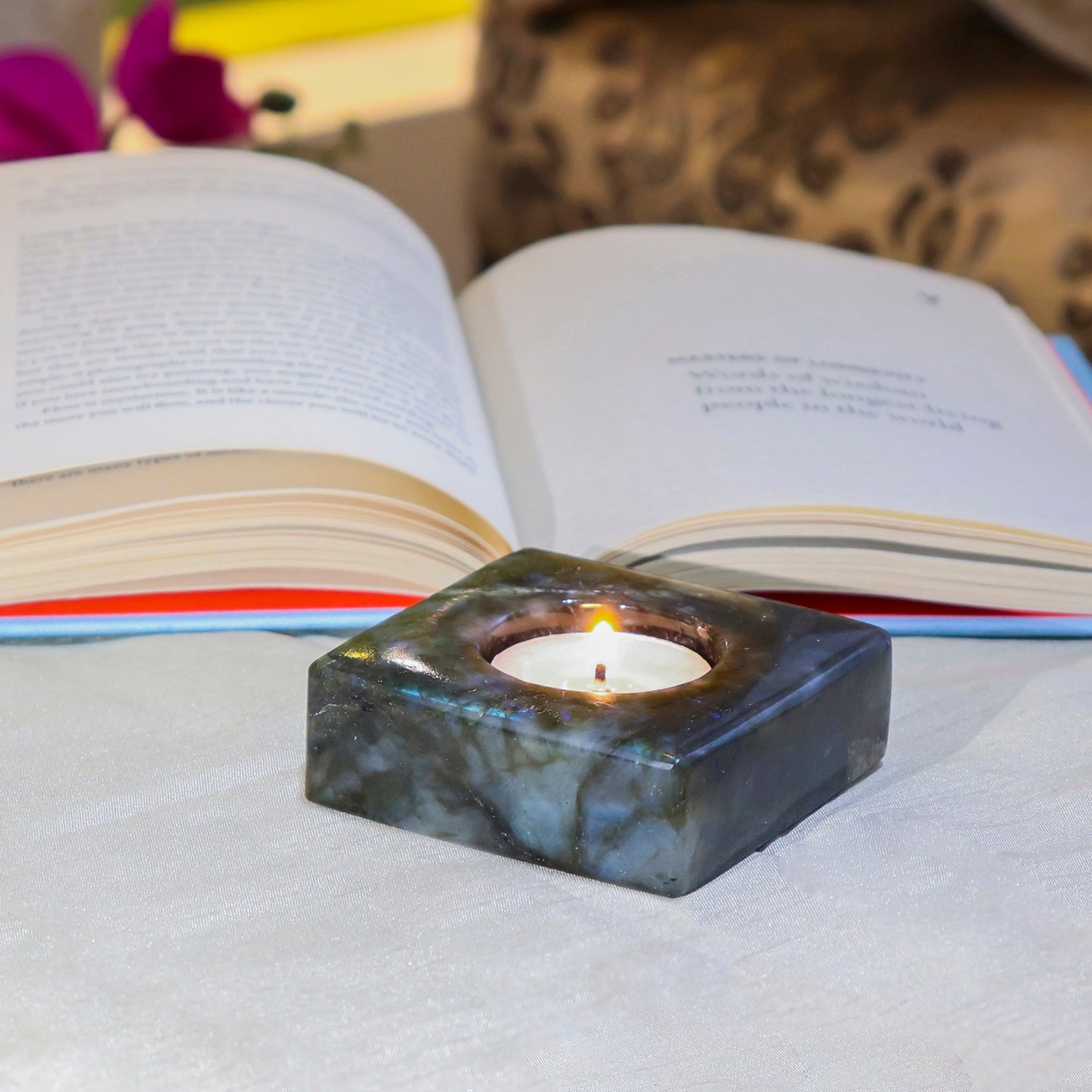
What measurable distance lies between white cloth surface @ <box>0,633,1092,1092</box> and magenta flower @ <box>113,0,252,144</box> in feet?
2.17

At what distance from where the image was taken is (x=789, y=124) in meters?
1.57

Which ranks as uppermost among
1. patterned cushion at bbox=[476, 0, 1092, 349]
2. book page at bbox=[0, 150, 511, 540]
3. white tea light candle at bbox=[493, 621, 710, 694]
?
book page at bbox=[0, 150, 511, 540]

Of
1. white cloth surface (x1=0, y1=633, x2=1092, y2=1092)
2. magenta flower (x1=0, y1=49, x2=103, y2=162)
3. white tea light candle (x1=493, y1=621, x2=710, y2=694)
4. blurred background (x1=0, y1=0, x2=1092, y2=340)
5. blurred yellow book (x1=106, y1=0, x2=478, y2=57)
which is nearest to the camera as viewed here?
white cloth surface (x1=0, y1=633, x2=1092, y2=1092)

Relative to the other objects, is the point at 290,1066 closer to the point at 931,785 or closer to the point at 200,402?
the point at 931,785

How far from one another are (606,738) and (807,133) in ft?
4.01

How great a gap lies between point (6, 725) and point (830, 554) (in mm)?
369

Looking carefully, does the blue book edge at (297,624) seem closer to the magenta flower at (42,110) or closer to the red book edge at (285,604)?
the red book edge at (285,604)

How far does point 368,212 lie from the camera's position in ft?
3.19

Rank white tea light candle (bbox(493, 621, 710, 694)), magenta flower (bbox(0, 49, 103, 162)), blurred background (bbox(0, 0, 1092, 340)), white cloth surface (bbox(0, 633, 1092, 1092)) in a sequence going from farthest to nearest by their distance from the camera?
blurred background (bbox(0, 0, 1092, 340))
magenta flower (bbox(0, 49, 103, 162))
white tea light candle (bbox(493, 621, 710, 694))
white cloth surface (bbox(0, 633, 1092, 1092))

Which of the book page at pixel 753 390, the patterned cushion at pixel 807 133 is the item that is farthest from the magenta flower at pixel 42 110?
the patterned cushion at pixel 807 133

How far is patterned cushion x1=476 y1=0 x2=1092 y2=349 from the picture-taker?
4.52 ft

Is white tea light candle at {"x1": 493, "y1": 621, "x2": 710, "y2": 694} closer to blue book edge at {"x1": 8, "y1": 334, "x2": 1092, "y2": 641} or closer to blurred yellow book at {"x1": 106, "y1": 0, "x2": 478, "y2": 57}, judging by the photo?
blue book edge at {"x1": 8, "y1": 334, "x2": 1092, "y2": 641}

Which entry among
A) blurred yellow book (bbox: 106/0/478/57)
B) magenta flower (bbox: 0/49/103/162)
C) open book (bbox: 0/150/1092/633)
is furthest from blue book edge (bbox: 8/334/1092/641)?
blurred yellow book (bbox: 106/0/478/57)

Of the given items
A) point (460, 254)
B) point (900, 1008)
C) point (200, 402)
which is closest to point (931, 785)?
point (900, 1008)
